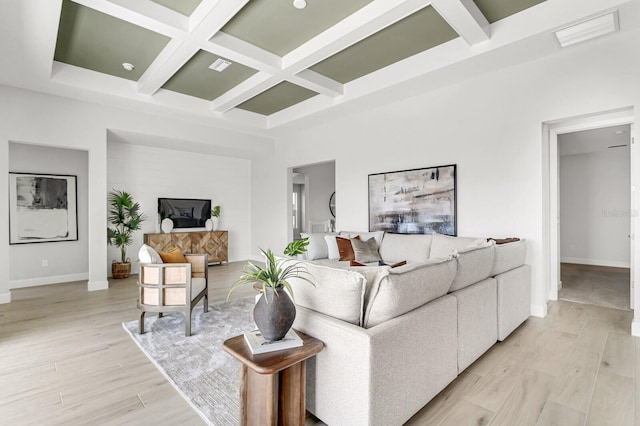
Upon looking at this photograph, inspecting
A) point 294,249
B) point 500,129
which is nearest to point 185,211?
point 294,249

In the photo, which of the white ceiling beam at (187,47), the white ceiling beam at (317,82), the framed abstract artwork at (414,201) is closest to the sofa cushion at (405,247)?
the framed abstract artwork at (414,201)

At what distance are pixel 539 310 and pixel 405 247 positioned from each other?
1.65m

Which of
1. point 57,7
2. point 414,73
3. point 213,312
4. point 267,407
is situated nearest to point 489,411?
point 267,407

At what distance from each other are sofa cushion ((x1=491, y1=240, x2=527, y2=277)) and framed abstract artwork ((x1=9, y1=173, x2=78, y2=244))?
6.54 meters

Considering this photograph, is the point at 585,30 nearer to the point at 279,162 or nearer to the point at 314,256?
the point at 314,256

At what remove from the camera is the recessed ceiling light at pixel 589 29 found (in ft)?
9.47

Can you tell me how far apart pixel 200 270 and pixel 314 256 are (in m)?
1.74

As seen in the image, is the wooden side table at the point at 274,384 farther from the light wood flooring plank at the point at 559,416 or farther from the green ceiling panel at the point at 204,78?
the green ceiling panel at the point at 204,78

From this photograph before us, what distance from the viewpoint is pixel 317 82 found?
454 centimetres

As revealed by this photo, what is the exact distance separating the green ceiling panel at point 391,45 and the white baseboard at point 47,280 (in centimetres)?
536

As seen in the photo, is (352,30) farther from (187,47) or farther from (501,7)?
(187,47)

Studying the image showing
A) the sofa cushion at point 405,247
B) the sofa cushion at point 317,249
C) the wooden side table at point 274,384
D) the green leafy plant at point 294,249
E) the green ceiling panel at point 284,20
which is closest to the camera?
the wooden side table at point 274,384

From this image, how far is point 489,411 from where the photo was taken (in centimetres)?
190

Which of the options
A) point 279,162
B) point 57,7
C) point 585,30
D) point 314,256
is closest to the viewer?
point 57,7
